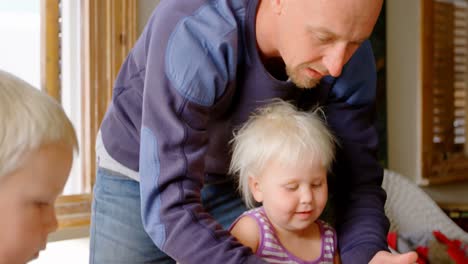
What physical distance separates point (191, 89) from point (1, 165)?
1.73 ft

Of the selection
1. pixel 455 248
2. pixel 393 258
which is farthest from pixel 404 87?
pixel 393 258

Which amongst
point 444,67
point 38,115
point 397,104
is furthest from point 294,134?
point 444,67

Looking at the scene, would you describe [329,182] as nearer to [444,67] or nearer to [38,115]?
[38,115]

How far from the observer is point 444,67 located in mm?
4469

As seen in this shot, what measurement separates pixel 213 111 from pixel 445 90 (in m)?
3.35

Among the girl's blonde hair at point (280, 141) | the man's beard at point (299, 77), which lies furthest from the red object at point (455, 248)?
the man's beard at point (299, 77)

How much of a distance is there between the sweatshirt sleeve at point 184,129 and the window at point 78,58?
1341 mm

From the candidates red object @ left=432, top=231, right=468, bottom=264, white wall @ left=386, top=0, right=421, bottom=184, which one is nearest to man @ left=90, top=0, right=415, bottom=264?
red object @ left=432, top=231, right=468, bottom=264

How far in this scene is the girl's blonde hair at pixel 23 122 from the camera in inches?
35.5

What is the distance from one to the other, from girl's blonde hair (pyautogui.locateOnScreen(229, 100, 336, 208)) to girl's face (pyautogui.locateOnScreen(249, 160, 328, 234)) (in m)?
0.02

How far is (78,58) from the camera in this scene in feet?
9.10

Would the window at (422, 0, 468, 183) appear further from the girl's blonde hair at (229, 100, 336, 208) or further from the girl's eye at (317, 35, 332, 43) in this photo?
the girl's eye at (317, 35, 332, 43)

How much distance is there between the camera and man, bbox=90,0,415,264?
1.37m

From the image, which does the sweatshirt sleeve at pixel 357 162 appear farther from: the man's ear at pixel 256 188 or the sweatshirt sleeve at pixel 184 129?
the sweatshirt sleeve at pixel 184 129
